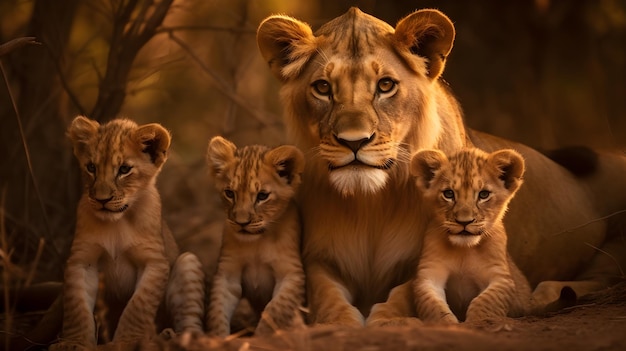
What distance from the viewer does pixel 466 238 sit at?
16.6 ft

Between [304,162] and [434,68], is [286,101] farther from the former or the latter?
[434,68]

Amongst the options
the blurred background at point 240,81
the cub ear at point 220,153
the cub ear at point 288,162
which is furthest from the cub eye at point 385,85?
the blurred background at point 240,81

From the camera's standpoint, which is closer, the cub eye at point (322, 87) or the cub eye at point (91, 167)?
the cub eye at point (91, 167)

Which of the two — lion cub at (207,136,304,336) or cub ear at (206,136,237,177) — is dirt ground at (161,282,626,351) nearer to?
lion cub at (207,136,304,336)

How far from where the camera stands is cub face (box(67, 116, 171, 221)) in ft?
16.6

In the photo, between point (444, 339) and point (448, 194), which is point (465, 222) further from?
point (444, 339)

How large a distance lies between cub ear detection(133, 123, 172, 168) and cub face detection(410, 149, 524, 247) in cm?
117

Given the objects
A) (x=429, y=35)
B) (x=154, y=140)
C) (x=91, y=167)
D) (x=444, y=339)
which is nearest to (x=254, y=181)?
(x=154, y=140)

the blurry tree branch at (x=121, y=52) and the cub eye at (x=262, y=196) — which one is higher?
the blurry tree branch at (x=121, y=52)

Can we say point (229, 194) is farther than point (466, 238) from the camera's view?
Yes

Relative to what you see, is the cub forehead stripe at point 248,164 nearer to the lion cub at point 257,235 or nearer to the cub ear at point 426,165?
the lion cub at point 257,235

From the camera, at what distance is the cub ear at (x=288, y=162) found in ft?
17.6

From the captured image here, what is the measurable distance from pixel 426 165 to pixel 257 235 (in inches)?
33.8

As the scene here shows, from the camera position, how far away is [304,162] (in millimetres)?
5469
